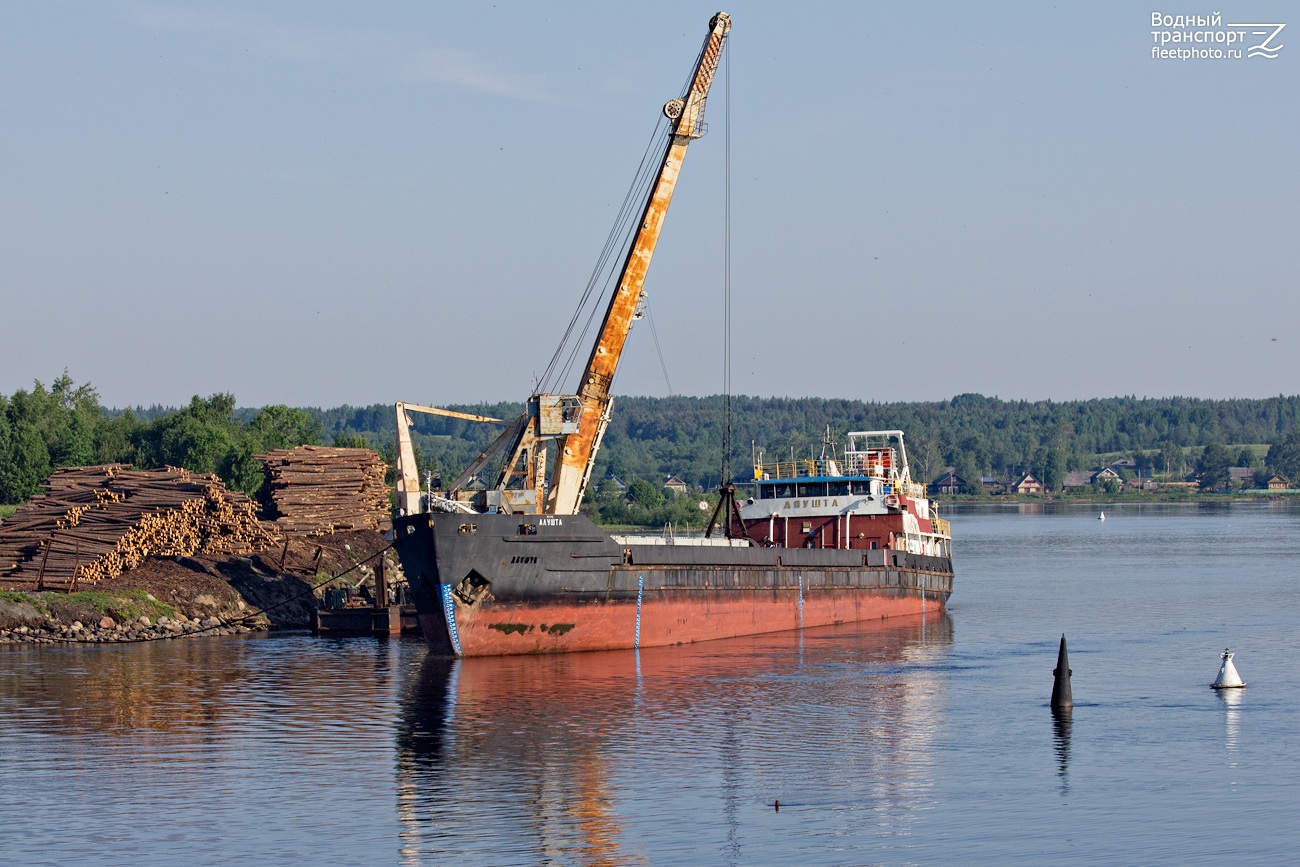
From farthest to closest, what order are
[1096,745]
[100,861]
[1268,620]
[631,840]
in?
[1268,620], [1096,745], [631,840], [100,861]

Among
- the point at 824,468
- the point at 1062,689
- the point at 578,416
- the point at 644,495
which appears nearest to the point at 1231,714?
the point at 1062,689

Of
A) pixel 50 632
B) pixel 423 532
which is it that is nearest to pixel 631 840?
pixel 423 532

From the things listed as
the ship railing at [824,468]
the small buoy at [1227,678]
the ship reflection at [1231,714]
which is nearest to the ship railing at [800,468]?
the ship railing at [824,468]

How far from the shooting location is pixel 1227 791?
2477cm

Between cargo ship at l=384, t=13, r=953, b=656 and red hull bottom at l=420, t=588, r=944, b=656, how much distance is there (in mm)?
42

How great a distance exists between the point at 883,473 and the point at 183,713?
102 feet

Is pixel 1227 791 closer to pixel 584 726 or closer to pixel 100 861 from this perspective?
pixel 584 726

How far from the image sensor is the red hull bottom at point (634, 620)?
38.9 m

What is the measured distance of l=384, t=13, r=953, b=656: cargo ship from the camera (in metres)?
38.5

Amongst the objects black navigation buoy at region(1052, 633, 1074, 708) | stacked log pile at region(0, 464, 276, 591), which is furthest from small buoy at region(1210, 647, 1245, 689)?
stacked log pile at region(0, 464, 276, 591)

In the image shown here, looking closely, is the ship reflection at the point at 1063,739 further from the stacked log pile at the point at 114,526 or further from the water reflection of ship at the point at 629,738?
the stacked log pile at the point at 114,526

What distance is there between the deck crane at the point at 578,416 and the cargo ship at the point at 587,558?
4 cm

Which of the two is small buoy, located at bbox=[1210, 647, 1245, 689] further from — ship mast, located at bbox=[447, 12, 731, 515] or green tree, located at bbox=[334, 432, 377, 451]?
green tree, located at bbox=[334, 432, 377, 451]

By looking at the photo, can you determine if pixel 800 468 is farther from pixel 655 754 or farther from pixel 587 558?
pixel 655 754
